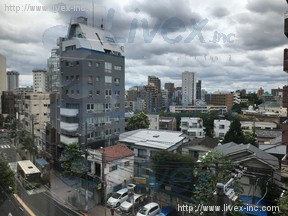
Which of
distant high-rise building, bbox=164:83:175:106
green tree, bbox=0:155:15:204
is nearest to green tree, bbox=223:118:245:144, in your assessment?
green tree, bbox=0:155:15:204

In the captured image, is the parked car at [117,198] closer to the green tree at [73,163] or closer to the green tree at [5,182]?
the green tree at [73,163]

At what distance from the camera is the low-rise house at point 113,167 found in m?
10.2

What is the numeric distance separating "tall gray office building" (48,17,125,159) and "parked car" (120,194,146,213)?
14.0 feet

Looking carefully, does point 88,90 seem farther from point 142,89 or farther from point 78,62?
point 142,89

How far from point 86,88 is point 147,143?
4223 millimetres

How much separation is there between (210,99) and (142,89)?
18.0 m

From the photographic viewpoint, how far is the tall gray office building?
12633 mm

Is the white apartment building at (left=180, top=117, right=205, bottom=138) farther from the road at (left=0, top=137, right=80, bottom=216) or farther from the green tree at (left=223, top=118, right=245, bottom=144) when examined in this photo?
the road at (left=0, top=137, right=80, bottom=216)

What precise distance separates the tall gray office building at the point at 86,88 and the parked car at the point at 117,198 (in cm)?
372

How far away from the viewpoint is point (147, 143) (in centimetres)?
1173

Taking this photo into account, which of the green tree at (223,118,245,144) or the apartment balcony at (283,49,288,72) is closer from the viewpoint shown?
the apartment balcony at (283,49,288,72)

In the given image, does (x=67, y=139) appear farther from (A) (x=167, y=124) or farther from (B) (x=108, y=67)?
(A) (x=167, y=124)

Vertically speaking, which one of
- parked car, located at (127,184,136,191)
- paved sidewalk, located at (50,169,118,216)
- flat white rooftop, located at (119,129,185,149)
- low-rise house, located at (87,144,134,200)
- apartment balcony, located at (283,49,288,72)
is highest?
apartment balcony, located at (283,49,288,72)

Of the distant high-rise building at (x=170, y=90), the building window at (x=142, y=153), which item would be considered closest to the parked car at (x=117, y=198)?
the building window at (x=142, y=153)
